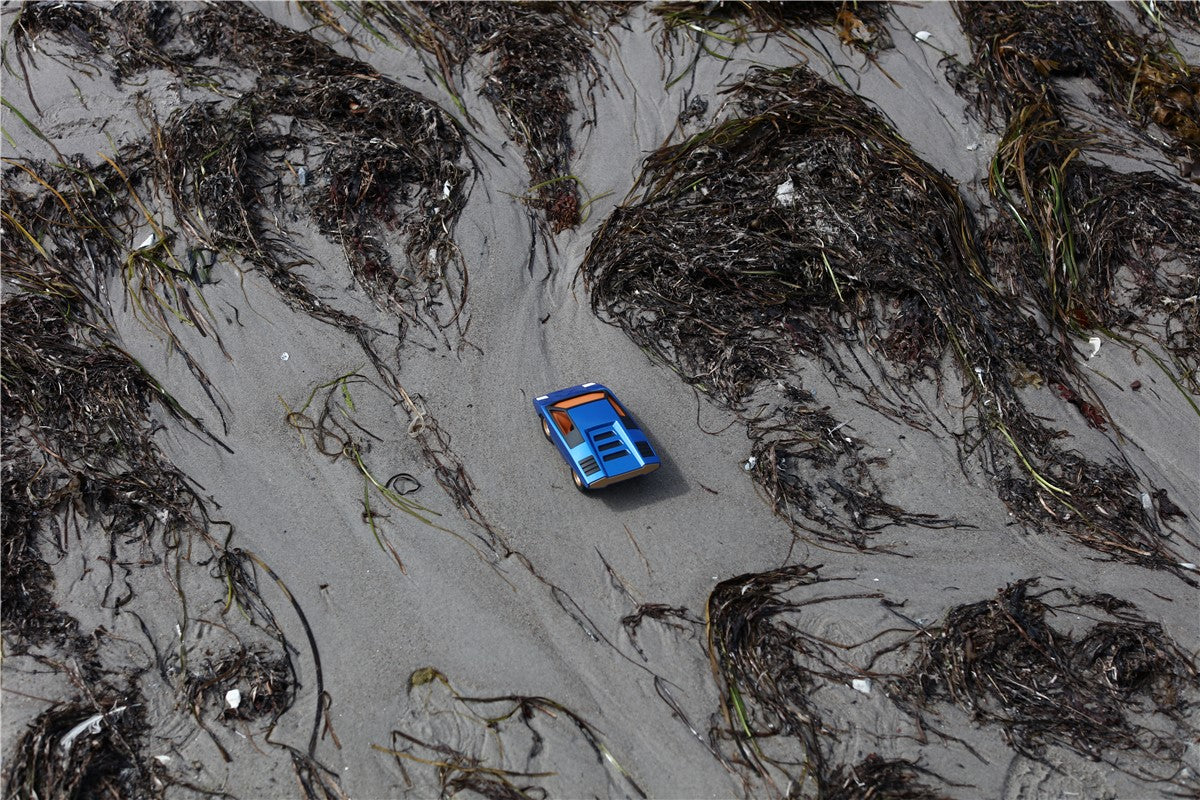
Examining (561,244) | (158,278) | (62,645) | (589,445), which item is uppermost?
(158,278)

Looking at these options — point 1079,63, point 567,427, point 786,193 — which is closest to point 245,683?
point 567,427

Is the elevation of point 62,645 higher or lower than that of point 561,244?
lower

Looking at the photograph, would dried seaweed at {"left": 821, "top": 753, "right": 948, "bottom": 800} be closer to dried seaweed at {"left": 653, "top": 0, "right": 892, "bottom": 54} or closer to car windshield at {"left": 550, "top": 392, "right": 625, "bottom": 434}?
car windshield at {"left": 550, "top": 392, "right": 625, "bottom": 434}

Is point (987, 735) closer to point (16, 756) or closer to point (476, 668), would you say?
point (476, 668)

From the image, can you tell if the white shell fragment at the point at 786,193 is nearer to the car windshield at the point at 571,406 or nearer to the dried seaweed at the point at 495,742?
the car windshield at the point at 571,406

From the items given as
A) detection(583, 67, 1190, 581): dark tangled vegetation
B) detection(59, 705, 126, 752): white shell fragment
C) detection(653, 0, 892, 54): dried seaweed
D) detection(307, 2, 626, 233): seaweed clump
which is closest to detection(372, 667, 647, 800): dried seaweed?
detection(59, 705, 126, 752): white shell fragment

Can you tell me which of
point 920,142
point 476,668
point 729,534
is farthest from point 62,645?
point 920,142
